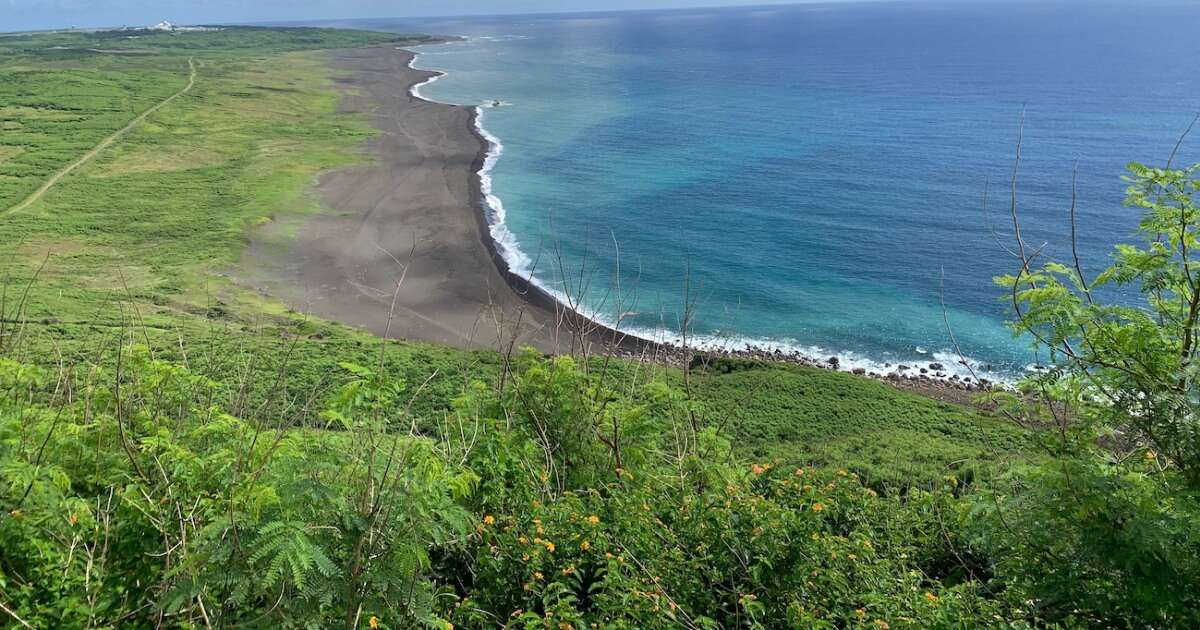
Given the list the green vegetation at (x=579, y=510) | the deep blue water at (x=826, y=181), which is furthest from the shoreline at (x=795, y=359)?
the green vegetation at (x=579, y=510)

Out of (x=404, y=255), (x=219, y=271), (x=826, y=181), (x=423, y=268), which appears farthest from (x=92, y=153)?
(x=826, y=181)

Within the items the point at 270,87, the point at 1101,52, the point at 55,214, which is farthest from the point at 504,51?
the point at 55,214

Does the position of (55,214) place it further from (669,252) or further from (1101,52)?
(1101,52)

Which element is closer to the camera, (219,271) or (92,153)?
(219,271)

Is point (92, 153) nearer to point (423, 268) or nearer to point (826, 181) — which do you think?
point (423, 268)

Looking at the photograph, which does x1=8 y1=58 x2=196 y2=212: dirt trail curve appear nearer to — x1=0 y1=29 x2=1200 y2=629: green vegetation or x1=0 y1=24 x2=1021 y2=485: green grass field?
x1=0 y1=24 x2=1021 y2=485: green grass field

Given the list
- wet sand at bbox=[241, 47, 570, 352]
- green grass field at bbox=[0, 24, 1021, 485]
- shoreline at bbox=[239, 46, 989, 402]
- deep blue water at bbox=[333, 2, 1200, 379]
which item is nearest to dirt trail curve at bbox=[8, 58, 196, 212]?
green grass field at bbox=[0, 24, 1021, 485]
